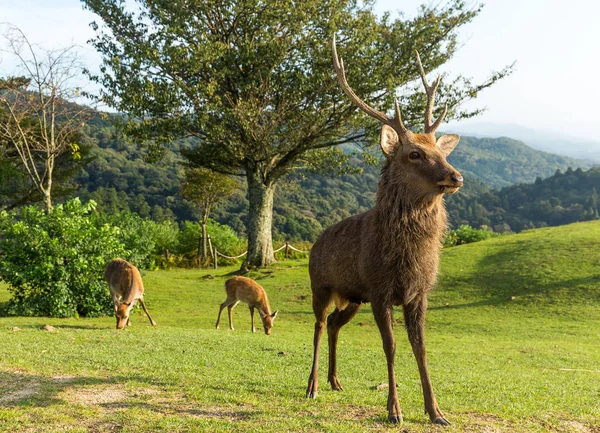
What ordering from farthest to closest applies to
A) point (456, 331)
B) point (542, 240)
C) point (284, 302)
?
point (542, 240) < point (284, 302) < point (456, 331)

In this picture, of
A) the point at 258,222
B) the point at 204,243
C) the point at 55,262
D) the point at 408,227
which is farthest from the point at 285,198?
the point at 408,227

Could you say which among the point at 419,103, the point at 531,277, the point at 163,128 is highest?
the point at 419,103

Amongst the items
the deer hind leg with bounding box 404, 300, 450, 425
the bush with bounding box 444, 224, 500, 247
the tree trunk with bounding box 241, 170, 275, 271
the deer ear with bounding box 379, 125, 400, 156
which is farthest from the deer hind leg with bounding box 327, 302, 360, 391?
the bush with bounding box 444, 224, 500, 247

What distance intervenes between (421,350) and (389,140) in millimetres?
1911

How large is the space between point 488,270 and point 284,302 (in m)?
7.33

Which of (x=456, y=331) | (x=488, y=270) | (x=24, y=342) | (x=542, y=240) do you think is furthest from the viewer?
(x=542, y=240)

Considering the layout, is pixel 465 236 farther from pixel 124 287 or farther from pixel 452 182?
pixel 452 182

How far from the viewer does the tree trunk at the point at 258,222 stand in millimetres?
22766

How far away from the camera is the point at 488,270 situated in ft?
62.8

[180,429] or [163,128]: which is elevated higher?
[163,128]

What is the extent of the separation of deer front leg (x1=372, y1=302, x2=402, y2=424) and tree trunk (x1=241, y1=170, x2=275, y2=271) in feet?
59.1

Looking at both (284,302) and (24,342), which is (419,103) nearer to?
(284,302)

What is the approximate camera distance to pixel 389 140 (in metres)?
5.07

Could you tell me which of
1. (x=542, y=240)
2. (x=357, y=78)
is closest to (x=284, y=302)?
(x=357, y=78)
